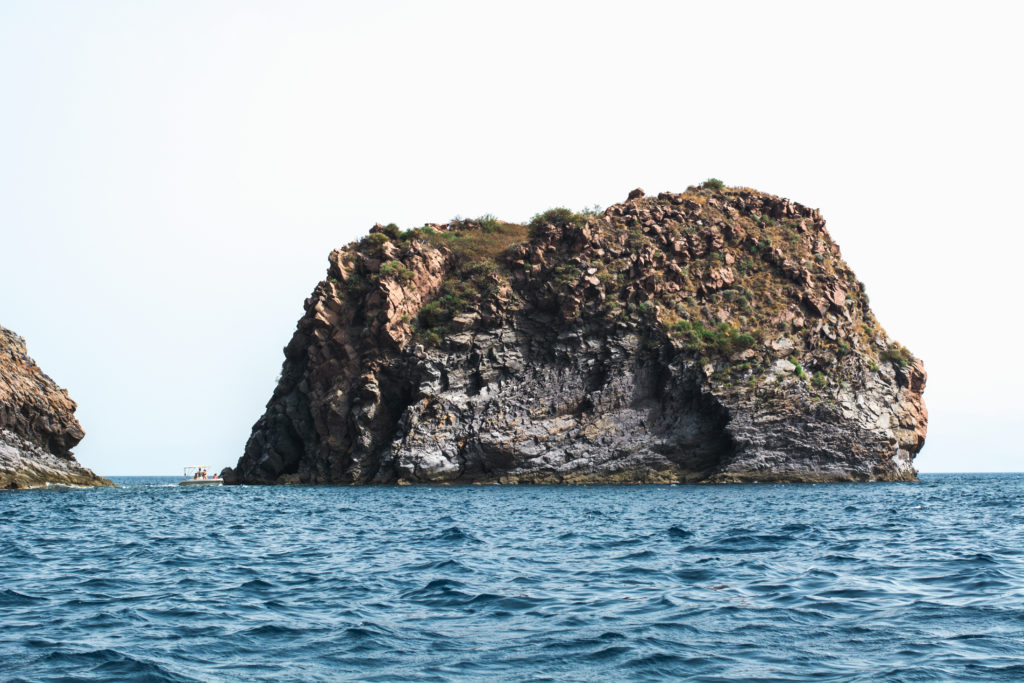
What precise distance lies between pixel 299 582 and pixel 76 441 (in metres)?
59.6

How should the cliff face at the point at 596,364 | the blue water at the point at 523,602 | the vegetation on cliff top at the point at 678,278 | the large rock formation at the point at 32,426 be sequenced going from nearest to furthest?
the blue water at the point at 523,602 → the large rock formation at the point at 32,426 → the cliff face at the point at 596,364 → the vegetation on cliff top at the point at 678,278

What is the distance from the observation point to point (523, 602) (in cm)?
1436

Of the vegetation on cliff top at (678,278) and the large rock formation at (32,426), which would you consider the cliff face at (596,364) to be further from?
the large rock formation at (32,426)

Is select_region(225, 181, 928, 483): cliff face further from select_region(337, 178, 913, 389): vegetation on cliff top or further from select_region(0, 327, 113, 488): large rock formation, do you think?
select_region(0, 327, 113, 488): large rock formation

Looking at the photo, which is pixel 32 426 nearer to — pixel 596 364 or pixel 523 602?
pixel 596 364

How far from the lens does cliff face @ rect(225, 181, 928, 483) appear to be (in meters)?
70.0

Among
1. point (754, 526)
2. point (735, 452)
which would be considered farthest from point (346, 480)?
point (754, 526)

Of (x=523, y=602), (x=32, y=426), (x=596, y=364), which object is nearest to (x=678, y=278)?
(x=596, y=364)

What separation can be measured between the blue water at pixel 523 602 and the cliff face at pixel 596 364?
41750 mm

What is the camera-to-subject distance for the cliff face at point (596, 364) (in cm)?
7000

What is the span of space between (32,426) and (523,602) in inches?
2464

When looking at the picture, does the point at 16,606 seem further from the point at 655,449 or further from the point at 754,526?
the point at 655,449

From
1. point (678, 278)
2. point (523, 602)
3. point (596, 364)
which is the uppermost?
point (678, 278)

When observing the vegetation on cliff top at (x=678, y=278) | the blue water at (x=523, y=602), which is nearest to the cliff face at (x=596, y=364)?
the vegetation on cliff top at (x=678, y=278)
